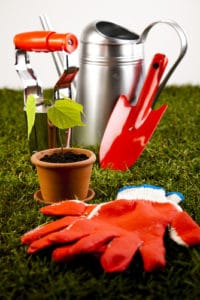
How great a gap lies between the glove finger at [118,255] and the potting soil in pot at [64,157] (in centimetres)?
43

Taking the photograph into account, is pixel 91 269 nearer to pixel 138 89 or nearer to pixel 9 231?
pixel 9 231

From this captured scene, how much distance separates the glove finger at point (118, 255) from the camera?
3.82 ft

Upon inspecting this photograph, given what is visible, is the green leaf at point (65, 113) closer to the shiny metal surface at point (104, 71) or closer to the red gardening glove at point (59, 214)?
the red gardening glove at point (59, 214)

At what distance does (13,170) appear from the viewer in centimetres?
183

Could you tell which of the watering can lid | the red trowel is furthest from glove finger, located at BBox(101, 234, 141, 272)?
the watering can lid

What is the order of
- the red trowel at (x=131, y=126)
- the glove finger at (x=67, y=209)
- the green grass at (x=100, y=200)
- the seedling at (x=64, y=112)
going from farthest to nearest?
the red trowel at (x=131, y=126) < the seedling at (x=64, y=112) < the glove finger at (x=67, y=209) < the green grass at (x=100, y=200)

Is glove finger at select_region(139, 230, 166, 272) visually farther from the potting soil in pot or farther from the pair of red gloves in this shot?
the potting soil in pot

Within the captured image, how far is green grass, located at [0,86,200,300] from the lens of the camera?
1137 mm

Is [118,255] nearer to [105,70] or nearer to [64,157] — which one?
[64,157]

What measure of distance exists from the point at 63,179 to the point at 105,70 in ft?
1.87

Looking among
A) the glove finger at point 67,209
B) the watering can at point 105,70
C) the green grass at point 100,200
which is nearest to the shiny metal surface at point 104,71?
the watering can at point 105,70

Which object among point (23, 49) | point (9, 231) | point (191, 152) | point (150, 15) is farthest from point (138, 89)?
point (150, 15)

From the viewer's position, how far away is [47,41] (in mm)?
1713

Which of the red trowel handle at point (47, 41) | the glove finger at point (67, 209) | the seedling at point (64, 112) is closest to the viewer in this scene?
the glove finger at point (67, 209)
